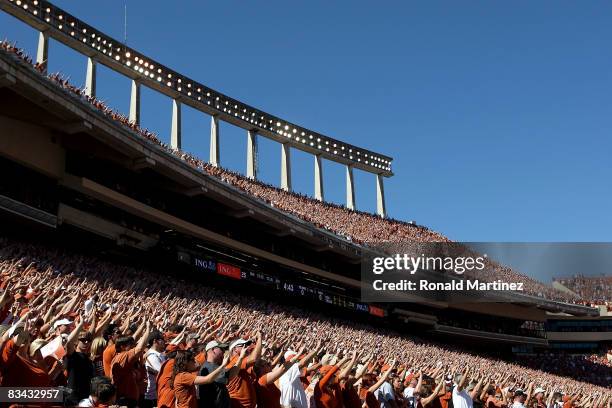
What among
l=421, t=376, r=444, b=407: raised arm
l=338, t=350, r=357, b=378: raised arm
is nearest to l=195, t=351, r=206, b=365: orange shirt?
l=338, t=350, r=357, b=378: raised arm

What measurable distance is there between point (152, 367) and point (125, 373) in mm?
823

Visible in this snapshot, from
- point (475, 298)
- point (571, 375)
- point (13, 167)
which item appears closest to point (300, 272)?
point (475, 298)

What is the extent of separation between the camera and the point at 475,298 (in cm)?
4944

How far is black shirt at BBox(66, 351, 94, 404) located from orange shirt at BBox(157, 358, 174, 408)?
2.21ft

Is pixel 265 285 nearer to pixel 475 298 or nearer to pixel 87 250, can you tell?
pixel 87 250

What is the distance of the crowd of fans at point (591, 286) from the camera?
70438mm

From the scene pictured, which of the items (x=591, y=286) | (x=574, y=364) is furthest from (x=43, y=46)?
(x=591, y=286)

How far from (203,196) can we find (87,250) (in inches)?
271

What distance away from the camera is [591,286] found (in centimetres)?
7262

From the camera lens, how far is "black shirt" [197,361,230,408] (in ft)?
19.1

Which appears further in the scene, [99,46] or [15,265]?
[99,46]

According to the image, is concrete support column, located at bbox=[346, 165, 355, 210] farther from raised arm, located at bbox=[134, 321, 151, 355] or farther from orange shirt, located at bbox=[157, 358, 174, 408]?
orange shirt, located at bbox=[157, 358, 174, 408]

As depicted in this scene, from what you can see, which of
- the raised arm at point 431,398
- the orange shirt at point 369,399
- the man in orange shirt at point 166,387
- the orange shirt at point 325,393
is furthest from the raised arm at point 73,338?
the raised arm at point 431,398

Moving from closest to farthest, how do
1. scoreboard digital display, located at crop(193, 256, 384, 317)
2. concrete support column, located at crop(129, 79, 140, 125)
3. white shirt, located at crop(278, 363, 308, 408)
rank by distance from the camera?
white shirt, located at crop(278, 363, 308, 408)
scoreboard digital display, located at crop(193, 256, 384, 317)
concrete support column, located at crop(129, 79, 140, 125)
